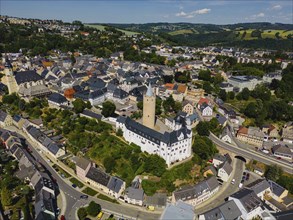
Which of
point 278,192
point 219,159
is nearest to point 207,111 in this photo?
point 219,159

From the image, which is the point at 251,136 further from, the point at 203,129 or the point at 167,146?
the point at 167,146

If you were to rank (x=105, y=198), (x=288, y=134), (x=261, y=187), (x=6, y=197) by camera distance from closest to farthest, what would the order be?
1. (x=6, y=197)
2. (x=105, y=198)
3. (x=261, y=187)
4. (x=288, y=134)

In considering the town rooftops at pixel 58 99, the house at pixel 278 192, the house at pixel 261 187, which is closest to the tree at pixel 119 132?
the town rooftops at pixel 58 99

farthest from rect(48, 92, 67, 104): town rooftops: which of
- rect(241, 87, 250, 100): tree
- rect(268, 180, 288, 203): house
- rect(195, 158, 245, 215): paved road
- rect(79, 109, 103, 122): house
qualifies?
rect(241, 87, 250, 100): tree

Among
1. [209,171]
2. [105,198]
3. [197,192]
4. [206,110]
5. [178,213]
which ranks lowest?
[105,198]

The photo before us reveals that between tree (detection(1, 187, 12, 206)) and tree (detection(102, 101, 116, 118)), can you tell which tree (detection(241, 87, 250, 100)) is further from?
tree (detection(1, 187, 12, 206))

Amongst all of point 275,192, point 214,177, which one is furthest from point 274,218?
point 214,177
